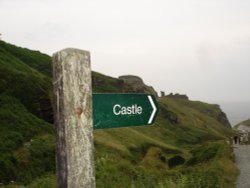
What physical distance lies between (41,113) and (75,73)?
43.9 m

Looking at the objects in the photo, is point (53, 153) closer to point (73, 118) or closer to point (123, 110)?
point (123, 110)

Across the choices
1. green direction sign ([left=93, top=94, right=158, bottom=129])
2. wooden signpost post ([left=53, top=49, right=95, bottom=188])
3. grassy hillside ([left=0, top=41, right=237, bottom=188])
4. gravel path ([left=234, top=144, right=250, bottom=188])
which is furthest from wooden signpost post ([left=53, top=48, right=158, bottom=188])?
gravel path ([left=234, top=144, right=250, bottom=188])

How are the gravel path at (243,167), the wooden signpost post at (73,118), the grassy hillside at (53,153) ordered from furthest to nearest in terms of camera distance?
the gravel path at (243,167)
the grassy hillside at (53,153)
the wooden signpost post at (73,118)

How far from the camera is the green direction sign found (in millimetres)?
4191

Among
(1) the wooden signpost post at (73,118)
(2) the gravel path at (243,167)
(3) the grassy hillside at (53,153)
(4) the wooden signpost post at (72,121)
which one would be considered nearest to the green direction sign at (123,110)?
(1) the wooden signpost post at (73,118)

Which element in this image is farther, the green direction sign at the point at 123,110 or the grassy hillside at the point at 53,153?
the grassy hillside at the point at 53,153

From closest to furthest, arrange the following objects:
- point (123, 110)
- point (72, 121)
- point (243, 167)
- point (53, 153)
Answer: point (72, 121) → point (123, 110) → point (243, 167) → point (53, 153)

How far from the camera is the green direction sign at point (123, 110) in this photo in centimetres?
419

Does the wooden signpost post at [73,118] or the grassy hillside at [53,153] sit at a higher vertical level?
the wooden signpost post at [73,118]

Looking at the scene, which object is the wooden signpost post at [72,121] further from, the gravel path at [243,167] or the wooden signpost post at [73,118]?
the gravel path at [243,167]

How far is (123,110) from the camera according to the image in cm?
442

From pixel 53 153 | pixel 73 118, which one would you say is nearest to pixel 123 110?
pixel 73 118

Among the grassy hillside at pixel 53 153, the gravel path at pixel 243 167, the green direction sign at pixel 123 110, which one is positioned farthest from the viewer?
the gravel path at pixel 243 167

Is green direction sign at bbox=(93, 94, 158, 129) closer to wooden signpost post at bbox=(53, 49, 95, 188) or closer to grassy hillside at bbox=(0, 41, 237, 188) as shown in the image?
wooden signpost post at bbox=(53, 49, 95, 188)
